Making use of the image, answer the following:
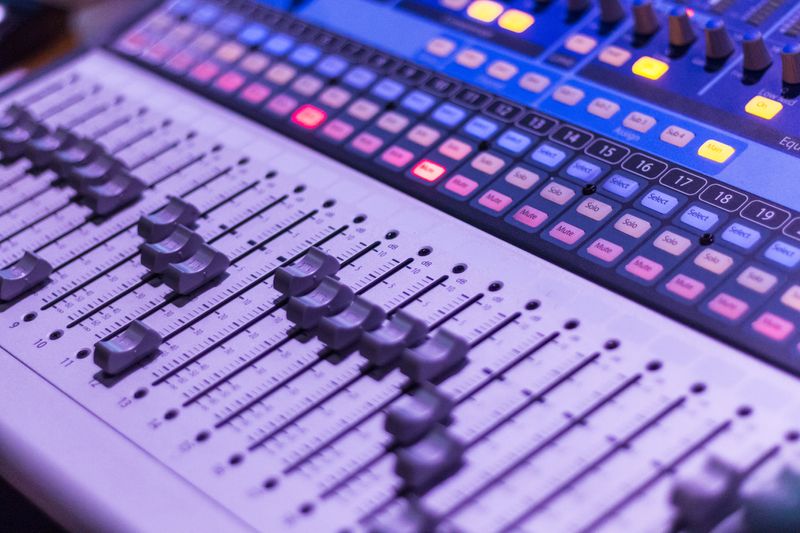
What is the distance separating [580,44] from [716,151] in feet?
0.87

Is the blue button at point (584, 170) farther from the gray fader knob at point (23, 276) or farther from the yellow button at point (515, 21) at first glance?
the gray fader knob at point (23, 276)

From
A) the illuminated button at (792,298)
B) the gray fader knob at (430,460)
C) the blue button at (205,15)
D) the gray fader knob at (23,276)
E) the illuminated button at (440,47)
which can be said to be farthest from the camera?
the blue button at (205,15)

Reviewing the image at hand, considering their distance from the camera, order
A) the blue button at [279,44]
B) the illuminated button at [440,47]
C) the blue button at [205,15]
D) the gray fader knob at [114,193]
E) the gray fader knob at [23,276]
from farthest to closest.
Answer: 1. the blue button at [205,15]
2. the blue button at [279,44]
3. the illuminated button at [440,47]
4. the gray fader knob at [114,193]
5. the gray fader knob at [23,276]

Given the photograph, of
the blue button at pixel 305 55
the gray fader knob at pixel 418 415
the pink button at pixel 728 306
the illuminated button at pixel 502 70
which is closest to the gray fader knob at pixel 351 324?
the gray fader knob at pixel 418 415

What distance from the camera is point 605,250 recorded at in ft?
3.33

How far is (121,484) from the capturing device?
886 mm

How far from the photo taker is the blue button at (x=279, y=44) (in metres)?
1.43

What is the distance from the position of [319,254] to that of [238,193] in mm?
216

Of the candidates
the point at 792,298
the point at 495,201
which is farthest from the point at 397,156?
the point at 792,298

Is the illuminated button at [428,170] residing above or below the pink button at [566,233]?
above

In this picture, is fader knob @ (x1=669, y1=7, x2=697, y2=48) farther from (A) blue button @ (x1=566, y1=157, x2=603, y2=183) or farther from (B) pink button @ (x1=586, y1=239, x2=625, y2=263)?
(B) pink button @ (x1=586, y1=239, x2=625, y2=263)

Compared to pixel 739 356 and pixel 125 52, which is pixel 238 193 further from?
pixel 739 356

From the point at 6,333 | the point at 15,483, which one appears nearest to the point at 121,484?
the point at 15,483

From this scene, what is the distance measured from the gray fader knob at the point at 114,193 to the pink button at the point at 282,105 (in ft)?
0.67
